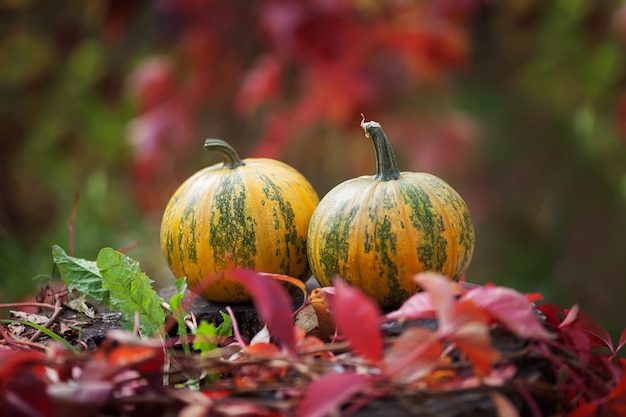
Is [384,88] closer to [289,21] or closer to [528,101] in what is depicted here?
[289,21]

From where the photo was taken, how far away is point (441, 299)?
76 centimetres

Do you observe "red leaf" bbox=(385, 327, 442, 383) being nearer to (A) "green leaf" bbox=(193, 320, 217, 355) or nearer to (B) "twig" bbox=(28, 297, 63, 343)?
(A) "green leaf" bbox=(193, 320, 217, 355)

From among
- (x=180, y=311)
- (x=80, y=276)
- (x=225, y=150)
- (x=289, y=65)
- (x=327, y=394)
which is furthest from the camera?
(x=289, y=65)

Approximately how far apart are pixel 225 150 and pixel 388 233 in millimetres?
420

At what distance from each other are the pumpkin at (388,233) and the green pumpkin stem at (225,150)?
27 centimetres

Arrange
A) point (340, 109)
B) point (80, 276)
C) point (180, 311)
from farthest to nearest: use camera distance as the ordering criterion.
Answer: point (340, 109) → point (80, 276) → point (180, 311)

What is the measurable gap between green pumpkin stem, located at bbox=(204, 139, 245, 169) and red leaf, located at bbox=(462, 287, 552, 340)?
2.16 feet

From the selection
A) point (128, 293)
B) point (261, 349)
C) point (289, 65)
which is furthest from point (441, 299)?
point (289, 65)

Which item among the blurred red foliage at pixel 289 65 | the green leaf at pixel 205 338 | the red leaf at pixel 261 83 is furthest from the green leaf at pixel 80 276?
the red leaf at pixel 261 83

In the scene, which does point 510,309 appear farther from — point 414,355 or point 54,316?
point 54,316

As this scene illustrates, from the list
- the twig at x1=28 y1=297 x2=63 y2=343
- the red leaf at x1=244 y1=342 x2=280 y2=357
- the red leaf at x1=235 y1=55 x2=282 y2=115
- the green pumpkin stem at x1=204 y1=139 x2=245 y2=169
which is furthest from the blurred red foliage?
the red leaf at x1=244 y1=342 x2=280 y2=357

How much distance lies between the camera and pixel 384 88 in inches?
105

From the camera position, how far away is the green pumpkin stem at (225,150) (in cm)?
131

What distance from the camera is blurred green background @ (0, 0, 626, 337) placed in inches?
103
